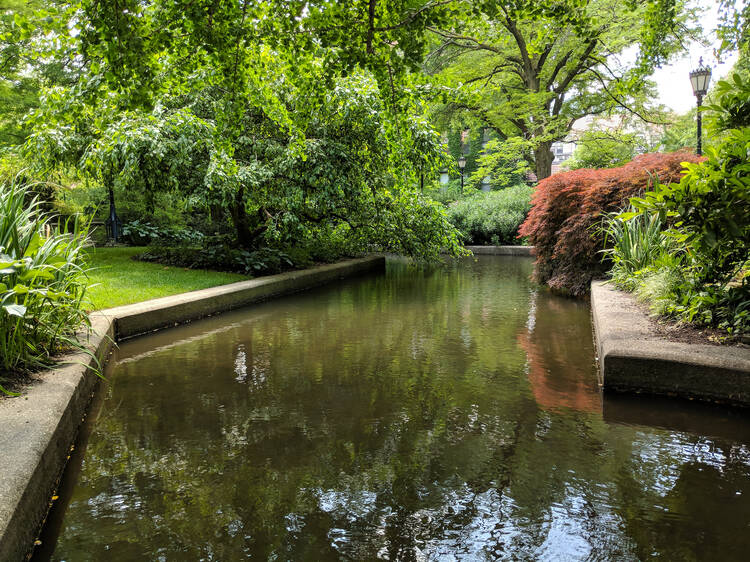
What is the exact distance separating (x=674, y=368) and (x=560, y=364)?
1297 mm

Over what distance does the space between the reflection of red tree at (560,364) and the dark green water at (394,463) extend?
0.03 m

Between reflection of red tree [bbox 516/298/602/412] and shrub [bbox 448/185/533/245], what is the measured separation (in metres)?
14.5

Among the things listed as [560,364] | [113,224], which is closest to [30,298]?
[560,364]

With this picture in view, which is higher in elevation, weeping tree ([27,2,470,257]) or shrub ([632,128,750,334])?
weeping tree ([27,2,470,257])

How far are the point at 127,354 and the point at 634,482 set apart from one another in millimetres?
4863

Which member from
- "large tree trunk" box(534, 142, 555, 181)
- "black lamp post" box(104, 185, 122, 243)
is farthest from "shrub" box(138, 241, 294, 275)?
"large tree trunk" box(534, 142, 555, 181)

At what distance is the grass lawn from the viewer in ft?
24.5

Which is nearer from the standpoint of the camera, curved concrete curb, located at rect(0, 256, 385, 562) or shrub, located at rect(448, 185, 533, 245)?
curved concrete curb, located at rect(0, 256, 385, 562)

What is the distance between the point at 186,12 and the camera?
424 cm

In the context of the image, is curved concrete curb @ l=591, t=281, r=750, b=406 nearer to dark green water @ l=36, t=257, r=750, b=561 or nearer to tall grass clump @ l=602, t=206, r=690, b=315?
dark green water @ l=36, t=257, r=750, b=561

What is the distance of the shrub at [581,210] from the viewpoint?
8930 millimetres

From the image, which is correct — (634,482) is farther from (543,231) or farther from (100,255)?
(100,255)

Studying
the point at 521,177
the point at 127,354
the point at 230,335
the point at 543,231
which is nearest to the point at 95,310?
the point at 127,354

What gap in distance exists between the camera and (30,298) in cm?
372
